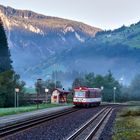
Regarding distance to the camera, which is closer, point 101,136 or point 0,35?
point 101,136

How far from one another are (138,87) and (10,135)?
15428 cm

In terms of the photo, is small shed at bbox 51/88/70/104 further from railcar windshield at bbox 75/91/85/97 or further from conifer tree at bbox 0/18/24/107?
railcar windshield at bbox 75/91/85/97

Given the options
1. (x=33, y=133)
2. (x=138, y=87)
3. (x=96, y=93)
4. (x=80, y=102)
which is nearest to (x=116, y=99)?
(x=138, y=87)

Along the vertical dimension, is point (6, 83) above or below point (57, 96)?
above

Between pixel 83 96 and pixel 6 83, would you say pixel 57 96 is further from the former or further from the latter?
pixel 83 96

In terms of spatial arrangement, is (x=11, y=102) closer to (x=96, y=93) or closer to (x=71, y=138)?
(x=96, y=93)

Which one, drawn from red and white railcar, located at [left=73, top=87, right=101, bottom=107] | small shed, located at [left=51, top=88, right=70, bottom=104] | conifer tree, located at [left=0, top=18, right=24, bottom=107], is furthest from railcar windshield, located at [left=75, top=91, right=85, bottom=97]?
small shed, located at [left=51, top=88, right=70, bottom=104]

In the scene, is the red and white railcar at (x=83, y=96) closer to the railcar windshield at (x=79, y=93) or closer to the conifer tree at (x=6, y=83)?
the railcar windshield at (x=79, y=93)

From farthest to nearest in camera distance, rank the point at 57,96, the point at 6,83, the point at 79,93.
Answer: the point at 57,96 → the point at 6,83 → the point at 79,93

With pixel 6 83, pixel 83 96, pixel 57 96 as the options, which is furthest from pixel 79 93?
pixel 57 96

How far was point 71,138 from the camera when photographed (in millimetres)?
33188

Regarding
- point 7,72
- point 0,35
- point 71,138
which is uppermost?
point 0,35

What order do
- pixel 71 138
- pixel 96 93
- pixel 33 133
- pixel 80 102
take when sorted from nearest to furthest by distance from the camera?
pixel 71 138 → pixel 33 133 → pixel 80 102 → pixel 96 93

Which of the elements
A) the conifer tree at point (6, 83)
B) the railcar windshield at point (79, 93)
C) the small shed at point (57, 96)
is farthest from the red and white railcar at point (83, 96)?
the small shed at point (57, 96)
